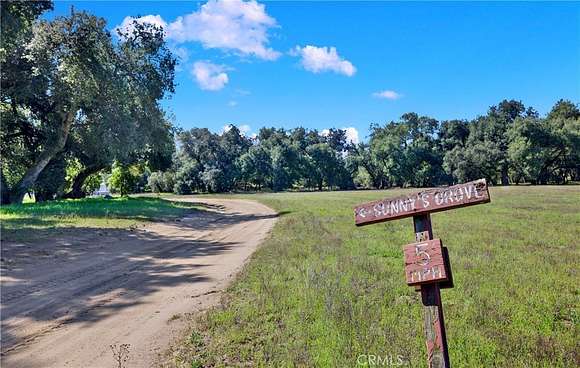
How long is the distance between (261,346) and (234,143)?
339ft

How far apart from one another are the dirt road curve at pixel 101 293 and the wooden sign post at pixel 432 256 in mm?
3490

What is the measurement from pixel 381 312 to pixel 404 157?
286 ft

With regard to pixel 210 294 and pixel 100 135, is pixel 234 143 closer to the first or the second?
pixel 100 135

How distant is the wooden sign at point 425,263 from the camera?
3.83 meters

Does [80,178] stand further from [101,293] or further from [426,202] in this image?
[426,202]

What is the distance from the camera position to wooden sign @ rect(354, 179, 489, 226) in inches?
149

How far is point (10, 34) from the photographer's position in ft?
62.7

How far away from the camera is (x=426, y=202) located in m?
4.09

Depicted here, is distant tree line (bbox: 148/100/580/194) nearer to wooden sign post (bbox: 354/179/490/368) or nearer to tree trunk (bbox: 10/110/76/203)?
tree trunk (bbox: 10/110/76/203)

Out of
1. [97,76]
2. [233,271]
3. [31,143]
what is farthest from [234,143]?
[233,271]

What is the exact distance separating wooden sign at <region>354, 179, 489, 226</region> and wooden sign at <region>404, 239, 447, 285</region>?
0.36 meters

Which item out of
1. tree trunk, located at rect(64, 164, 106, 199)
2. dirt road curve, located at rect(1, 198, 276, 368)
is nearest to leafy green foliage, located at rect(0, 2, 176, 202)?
tree trunk, located at rect(64, 164, 106, 199)

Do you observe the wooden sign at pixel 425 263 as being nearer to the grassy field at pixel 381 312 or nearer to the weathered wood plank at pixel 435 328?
the weathered wood plank at pixel 435 328

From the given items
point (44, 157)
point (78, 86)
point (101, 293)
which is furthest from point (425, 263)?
point (44, 157)
